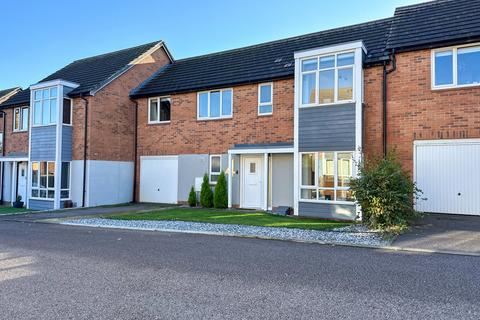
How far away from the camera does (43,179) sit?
1841 cm

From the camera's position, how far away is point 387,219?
9.65 metres

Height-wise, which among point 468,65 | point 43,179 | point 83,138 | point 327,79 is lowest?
point 43,179

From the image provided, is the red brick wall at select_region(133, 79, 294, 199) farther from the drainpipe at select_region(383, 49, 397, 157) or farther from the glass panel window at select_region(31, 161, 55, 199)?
the glass panel window at select_region(31, 161, 55, 199)

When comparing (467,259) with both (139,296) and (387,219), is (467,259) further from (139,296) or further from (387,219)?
(139,296)

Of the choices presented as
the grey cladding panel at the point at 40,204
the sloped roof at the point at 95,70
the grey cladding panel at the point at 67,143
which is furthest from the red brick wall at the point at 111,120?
the grey cladding panel at the point at 40,204

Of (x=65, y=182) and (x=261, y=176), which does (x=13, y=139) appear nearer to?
(x=65, y=182)

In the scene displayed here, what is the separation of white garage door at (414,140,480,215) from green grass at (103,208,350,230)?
3.06 m

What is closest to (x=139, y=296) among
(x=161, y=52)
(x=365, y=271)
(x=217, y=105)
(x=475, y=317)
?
(x=365, y=271)

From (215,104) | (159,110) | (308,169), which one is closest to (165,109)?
(159,110)

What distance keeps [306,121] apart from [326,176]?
214 centimetres

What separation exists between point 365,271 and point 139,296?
3755 millimetres

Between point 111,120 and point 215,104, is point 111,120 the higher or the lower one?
the lower one

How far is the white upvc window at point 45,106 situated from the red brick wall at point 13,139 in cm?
281

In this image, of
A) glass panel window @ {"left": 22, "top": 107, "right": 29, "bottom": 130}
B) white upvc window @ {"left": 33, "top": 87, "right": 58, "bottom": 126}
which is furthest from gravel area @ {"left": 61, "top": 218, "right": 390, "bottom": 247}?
glass panel window @ {"left": 22, "top": 107, "right": 29, "bottom": 130}
